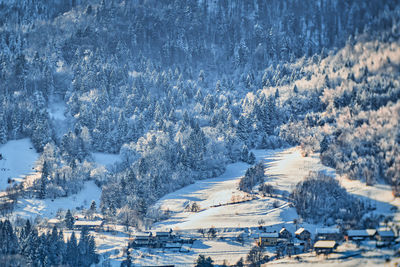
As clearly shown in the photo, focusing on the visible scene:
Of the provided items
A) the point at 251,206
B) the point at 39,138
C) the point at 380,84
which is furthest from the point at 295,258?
the point at 39,138

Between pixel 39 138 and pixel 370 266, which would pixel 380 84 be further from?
pixel 39 138

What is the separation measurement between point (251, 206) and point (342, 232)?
25.7 m

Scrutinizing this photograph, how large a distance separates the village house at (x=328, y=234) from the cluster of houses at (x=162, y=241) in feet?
84.8

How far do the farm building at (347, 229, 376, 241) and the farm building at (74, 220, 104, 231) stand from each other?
5559cm

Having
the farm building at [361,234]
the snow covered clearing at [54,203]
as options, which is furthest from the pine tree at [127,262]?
the farm building at [361,234]

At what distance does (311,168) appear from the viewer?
165500 mm

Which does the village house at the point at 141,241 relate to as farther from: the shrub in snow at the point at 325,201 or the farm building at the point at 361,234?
the farm building at the point at 361,234

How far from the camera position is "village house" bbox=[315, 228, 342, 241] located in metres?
128

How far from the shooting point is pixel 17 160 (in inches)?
7200

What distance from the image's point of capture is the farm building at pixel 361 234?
12406cm

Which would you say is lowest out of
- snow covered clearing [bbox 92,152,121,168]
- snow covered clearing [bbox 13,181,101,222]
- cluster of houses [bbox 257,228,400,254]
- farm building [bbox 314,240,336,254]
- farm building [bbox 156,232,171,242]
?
farm building [bbox 314,240,336,254]

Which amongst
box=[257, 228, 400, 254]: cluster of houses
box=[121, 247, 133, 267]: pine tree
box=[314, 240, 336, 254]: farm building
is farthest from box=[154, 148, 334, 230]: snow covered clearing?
box=[121, 247, 133, 267]: pine tree

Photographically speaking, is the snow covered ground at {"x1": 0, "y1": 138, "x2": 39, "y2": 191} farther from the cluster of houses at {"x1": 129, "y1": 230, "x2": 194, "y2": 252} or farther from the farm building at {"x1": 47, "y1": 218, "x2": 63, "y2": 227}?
the cluster of houses at {"x1": 129, "y1": 230, "x2": 194, "y2": 252}

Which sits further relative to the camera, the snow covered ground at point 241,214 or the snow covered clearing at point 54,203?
the snow covered clearing at point 54,203
